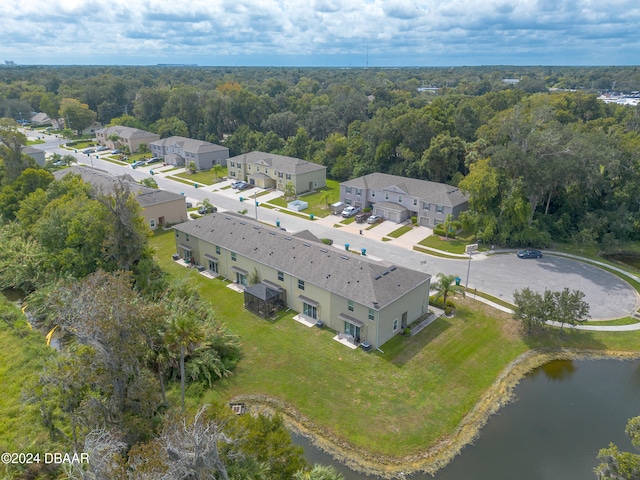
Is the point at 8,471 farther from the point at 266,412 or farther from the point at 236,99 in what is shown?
the point at 236,99

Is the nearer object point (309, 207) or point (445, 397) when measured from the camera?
point (445, 397)

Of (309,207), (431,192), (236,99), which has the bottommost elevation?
(309,207)

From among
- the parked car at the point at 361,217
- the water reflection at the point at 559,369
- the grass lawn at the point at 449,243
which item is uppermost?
the parked car at the point at 361,217

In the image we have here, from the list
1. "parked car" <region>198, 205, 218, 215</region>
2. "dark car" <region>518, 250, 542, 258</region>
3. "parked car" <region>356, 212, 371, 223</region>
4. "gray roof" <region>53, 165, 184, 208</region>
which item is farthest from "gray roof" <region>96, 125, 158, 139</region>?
"dark car" <region>518, 250, 542, 258</region>

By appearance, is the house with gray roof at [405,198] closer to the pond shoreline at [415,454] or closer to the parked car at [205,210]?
the parked car at [205,210]

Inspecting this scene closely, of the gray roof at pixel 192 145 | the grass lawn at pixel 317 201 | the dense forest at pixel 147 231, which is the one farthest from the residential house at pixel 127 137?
the grass lawn at pixel 317 201

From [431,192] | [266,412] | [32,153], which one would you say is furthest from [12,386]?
[32,153]
